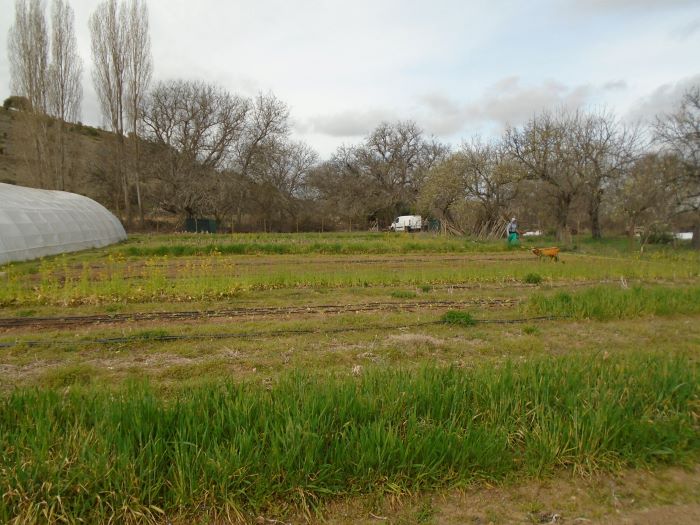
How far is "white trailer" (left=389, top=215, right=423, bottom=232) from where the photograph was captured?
143 ft

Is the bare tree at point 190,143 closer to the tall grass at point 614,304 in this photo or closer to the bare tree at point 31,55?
the bare tree at point 31,55

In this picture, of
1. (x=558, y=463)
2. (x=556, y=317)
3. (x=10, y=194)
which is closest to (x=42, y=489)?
(x=558, y=463)

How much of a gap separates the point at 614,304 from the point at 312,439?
6677 mm

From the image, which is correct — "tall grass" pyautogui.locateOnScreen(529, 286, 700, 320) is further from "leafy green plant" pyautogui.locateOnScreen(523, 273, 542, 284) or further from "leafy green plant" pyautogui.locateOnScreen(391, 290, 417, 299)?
"leafy green plant" pyautogui.locateOnScreen(523, 273, 542, 284)

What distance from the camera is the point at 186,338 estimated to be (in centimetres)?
593

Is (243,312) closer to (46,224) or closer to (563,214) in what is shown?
(46,224)

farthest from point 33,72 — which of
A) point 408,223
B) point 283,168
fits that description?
point 408,223

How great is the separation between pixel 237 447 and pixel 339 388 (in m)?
0.90

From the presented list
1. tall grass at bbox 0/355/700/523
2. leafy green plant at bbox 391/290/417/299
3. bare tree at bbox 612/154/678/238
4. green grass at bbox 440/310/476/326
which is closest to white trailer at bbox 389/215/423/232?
bare tree at bbox 612/154/678/238

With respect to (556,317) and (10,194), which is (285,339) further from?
(10,194)

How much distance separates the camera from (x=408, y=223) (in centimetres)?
4438

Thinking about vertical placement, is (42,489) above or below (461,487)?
above

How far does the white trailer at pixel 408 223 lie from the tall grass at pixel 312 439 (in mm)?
40024

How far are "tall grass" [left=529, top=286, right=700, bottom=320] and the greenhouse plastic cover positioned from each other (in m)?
17.2
